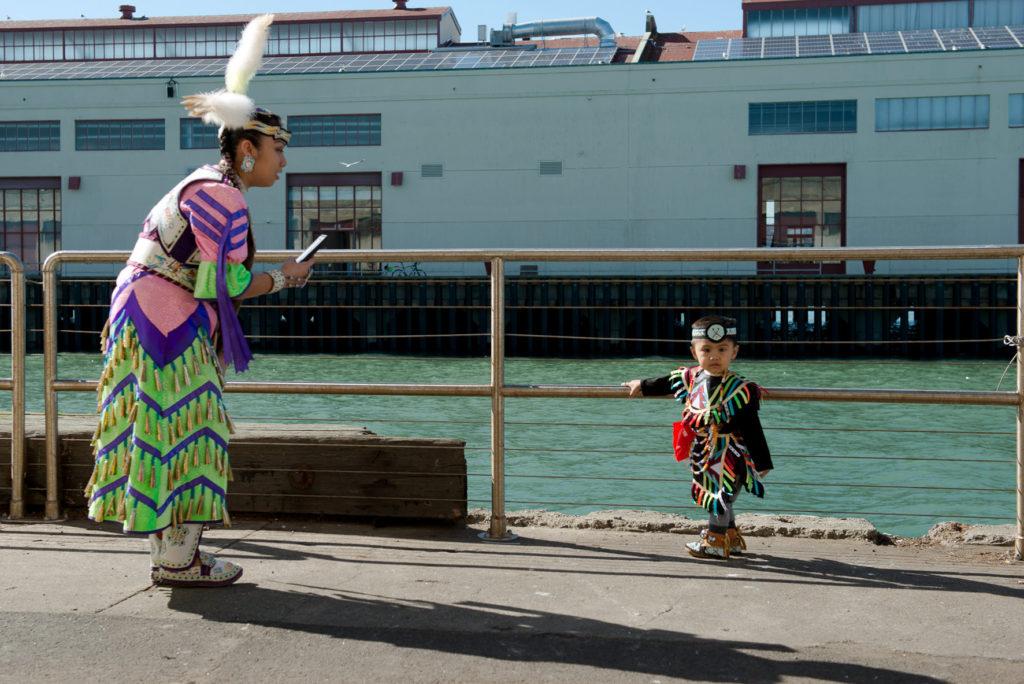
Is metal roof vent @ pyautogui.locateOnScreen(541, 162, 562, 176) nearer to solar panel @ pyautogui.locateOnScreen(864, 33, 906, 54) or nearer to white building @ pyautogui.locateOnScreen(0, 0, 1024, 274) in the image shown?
white building @ pyautogui.locateOnScreen(0, 0, 1024, 274)

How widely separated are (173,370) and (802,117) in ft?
129

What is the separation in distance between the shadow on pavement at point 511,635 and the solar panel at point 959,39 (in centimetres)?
4065

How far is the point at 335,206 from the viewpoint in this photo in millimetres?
44719

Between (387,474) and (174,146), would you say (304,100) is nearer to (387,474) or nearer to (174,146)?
(174,146)

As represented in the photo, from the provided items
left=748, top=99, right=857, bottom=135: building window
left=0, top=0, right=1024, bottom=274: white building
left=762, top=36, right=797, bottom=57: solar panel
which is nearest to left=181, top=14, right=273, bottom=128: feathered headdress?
left=0, top=0, right=1024, bottom=274: white building

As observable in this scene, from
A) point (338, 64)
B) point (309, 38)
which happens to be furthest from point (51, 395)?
point (309, 38)

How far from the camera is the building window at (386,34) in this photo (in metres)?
57.7

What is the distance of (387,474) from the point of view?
536 centimetres

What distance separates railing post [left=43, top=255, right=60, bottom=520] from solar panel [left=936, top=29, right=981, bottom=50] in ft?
130

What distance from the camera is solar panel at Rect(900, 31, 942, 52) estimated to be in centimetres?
4091

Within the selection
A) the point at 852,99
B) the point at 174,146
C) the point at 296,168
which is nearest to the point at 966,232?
the point at 852,99

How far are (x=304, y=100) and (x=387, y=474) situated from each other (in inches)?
1592

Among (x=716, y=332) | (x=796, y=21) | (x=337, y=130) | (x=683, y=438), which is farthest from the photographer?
(x=796, y=21)

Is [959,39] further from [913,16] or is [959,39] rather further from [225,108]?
[225,108]
